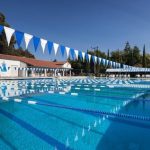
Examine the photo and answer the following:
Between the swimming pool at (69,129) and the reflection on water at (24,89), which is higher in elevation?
the reflection on water at (24,89)

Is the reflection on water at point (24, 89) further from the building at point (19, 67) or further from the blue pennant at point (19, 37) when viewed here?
the building at point (19, 67)

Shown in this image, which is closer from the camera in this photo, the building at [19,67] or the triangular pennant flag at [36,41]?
the triangular pennant flag at [36,41]

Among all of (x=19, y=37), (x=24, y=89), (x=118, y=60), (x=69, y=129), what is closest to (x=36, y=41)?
(x=19, y=37)

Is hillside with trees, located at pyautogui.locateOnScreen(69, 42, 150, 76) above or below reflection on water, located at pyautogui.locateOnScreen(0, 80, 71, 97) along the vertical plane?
above

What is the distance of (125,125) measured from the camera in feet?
19.4

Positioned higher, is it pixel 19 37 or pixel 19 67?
pixel 19 37

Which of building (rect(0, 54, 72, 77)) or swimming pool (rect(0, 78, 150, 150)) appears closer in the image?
swimming pool (rect(0, 78, 150, 150))

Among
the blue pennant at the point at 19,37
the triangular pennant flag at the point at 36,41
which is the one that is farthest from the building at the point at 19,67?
the blue pennant at the point at 19,37

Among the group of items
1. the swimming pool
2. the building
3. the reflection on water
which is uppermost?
the building

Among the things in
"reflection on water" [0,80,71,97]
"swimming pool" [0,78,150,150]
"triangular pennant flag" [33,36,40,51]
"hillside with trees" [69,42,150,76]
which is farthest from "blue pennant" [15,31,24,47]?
Answer: "hillside with trees" [69,42,150,76]

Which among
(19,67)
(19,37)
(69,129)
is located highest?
(19,37)

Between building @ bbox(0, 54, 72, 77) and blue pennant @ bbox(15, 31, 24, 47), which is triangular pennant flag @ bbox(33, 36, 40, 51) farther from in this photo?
building @ bbox(0, 54, 72, 77)

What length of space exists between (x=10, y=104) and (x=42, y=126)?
336 cm

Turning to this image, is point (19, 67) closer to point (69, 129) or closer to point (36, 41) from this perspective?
point (36, 41)
